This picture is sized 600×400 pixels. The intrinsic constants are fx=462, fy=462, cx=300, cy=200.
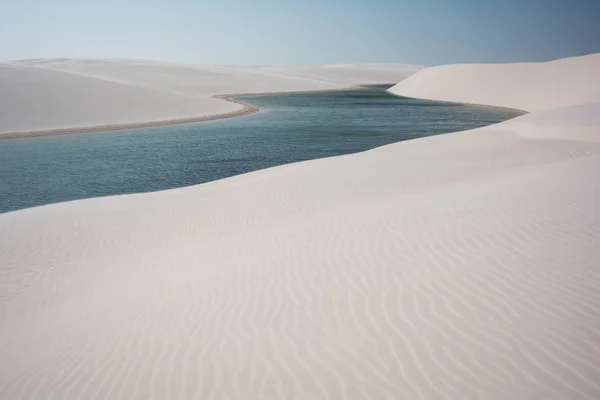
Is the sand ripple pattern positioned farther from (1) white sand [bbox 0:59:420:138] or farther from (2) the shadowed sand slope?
(2) the shadowed sand slope

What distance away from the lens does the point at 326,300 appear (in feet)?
15.4

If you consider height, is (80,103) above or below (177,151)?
above

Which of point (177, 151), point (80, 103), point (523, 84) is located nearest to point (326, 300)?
point (177, 151)

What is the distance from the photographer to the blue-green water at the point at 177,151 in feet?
53.2

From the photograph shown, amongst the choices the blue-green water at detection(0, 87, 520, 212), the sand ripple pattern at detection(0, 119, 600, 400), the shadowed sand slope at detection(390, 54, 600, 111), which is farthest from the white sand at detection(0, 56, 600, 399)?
the shadowed sand slope at detection(390, 54, 600, 111)

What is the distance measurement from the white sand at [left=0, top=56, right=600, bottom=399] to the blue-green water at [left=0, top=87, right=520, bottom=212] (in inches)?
244

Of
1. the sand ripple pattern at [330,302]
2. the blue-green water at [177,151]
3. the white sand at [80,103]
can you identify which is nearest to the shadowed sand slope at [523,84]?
the blue-green water at [177,151]

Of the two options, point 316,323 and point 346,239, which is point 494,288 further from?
point 346,239

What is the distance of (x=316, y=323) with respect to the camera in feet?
14.1

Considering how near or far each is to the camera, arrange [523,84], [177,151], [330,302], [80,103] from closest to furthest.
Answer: [330,302], [177,151], [80,103], [523,84]

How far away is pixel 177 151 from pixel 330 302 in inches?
770

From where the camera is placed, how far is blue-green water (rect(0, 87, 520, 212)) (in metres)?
A: 16.2

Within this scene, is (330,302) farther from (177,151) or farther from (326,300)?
(177,151)

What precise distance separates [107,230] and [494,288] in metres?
8.07
